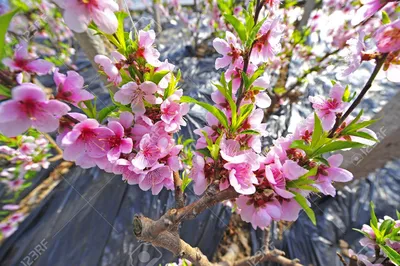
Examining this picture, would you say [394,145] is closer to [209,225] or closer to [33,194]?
[209,225]

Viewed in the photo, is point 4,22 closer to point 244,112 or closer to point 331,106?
point 244,112

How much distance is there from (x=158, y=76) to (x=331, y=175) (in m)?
0.50

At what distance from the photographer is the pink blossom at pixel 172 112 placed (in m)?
0.62

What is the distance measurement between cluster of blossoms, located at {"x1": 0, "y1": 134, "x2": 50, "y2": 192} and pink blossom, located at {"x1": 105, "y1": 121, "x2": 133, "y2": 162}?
1.77 m

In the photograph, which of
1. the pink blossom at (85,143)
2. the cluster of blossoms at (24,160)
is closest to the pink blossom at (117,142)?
the pink blossom at (85,143)

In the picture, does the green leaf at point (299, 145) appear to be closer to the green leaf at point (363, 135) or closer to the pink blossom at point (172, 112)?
the green leaf at point (363, 135)

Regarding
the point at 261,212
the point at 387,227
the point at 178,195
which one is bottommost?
the point at 387,227

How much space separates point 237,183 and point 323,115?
0.32 m

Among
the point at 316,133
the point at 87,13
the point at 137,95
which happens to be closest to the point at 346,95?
the point at 316,133

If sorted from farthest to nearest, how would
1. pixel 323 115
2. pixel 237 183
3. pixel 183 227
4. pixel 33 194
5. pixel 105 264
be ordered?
pixel 33 194, pixel 183 227, pixel 105 264, pixel 323 115, pixel 237 183

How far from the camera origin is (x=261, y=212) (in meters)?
0.57

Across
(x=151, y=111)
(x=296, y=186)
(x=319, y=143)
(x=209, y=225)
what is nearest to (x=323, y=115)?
(x=319, y=143)

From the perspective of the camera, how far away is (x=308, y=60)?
124 inches

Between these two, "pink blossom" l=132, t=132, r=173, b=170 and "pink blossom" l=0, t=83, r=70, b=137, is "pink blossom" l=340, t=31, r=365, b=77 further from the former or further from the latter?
"pink blossom" l=0, t=83, r=70, b=137
